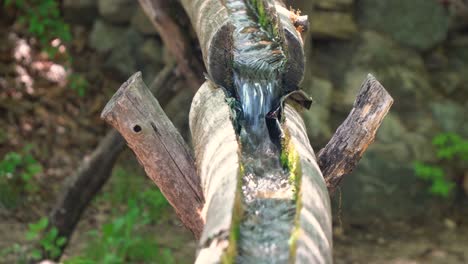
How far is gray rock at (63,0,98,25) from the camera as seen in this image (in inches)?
263

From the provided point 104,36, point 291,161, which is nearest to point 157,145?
point 291,161

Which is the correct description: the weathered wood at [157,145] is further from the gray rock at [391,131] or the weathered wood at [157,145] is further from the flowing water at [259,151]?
the gray rock at [391,131]

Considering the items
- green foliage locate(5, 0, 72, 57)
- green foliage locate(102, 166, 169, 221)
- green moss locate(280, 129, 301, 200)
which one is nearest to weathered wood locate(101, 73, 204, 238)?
green moss locate(280, 129, 301, 200)

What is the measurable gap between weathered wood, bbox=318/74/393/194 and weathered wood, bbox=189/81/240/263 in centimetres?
42

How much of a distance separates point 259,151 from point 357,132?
0.38 m

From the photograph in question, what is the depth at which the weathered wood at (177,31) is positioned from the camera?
151 inches

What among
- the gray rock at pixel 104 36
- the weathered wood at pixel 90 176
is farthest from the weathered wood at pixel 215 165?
the gray rock at pixel 104 36

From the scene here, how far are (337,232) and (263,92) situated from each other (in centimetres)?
298

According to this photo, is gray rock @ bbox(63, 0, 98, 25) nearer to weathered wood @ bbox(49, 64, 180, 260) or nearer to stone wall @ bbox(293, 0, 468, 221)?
stone wall @ bbox(293, 0, 468, 221)

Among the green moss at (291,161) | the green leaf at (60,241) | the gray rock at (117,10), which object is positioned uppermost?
the gray rock at (117,10)

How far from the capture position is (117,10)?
6457mm

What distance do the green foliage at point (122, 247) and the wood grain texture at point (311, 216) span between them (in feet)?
7.97

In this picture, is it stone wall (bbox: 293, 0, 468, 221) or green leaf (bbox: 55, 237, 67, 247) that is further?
stone wall (bbox: 293, 0, 468, 221)

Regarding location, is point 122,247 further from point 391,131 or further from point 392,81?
point 392,81
